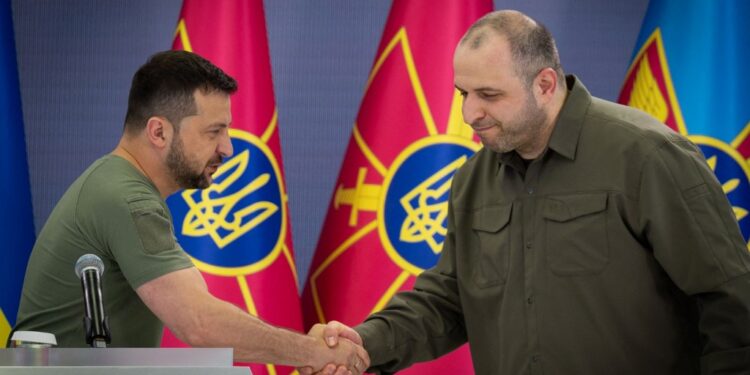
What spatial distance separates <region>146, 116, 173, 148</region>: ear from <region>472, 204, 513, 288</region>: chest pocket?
92 cm

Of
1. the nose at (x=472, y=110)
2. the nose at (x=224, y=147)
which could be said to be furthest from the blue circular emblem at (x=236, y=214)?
the nose at (x=472, y=110)

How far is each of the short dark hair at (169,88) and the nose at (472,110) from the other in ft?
2.38

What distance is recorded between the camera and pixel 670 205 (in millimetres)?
2588

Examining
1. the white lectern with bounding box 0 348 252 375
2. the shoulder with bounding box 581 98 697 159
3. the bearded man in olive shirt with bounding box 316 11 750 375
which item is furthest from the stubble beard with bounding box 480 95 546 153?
the white lectern with bounding box 0 348 252 375

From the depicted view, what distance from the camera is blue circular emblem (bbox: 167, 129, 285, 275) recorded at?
356 cm

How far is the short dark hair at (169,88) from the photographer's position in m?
A: 2.94

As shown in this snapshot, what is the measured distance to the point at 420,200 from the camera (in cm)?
363

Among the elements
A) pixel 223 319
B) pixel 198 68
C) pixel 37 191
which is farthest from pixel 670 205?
pixel 37 191

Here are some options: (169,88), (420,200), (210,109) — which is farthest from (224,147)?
(420,200)

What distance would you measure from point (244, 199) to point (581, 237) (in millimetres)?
1327

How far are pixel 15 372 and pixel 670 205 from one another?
1.67 m

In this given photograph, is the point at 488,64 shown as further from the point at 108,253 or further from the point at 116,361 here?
the point at 116,361

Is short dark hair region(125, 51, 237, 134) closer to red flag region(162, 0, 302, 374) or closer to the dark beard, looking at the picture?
the dark beard

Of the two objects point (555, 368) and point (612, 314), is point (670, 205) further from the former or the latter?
point (555, 368)
